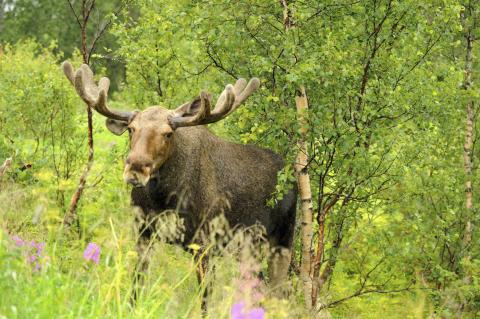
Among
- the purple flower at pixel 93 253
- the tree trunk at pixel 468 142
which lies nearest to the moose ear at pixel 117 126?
the purple flower at pixel 93 253

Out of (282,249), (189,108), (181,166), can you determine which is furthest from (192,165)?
(282,249)

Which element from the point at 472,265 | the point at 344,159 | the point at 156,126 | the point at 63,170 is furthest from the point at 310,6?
the point at 63,170

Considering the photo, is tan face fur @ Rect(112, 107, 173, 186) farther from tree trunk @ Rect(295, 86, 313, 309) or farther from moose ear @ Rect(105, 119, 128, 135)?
tree trunk @ Rect(295, 86, 313, 309)

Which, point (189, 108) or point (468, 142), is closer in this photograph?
point (189, 108)

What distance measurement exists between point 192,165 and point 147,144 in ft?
3.13

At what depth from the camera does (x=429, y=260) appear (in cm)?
1421

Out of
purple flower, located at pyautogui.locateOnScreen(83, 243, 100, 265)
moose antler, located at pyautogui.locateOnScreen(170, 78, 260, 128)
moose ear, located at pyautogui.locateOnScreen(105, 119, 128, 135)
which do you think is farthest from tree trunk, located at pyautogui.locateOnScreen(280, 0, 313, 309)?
purple flower, located at pyautogui.locateOnScreen(83, 243, 100, 265)

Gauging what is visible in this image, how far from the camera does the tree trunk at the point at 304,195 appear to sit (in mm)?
10141

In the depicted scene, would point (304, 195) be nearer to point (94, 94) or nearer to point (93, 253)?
point (94, 94)

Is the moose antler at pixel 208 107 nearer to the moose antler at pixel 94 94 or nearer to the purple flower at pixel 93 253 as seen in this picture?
the moose antler at pixel 94 94

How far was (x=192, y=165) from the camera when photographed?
31.2 feet

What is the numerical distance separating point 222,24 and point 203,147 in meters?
1.57

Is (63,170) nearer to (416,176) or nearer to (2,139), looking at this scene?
(2,139)

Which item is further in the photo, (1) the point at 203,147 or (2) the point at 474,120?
(2) the point at 474,120
